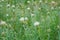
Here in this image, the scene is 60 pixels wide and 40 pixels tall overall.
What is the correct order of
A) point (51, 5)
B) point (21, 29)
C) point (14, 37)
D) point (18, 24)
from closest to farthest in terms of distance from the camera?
point (14, 37)
point (21, 29)
point (18, 24)
point (51, 5)

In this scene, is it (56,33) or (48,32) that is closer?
(48,32)

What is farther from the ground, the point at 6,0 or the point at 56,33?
the point at 6,0

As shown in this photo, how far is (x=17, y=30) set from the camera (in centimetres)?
329

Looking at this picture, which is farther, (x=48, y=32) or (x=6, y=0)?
(x=6, y=0)

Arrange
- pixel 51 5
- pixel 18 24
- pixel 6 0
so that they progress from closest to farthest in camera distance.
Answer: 1. pixel 18 24
2. pixel 51 5
3. pixel 6 0

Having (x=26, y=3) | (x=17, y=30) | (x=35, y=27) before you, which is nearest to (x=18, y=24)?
(x=17, y=30)

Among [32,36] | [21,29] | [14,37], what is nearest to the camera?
[32,36]

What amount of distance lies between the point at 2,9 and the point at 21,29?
1038mm

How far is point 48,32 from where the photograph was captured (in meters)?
2.84

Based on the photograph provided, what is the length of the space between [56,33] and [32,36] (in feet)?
1.37

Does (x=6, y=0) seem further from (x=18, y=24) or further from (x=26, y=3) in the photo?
(x=18, y=24)

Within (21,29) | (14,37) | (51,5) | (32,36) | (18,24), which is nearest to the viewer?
(32,36)

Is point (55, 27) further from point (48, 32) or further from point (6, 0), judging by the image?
point (6, 0)

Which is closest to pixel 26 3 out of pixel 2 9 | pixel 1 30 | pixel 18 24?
pixel 2 9
